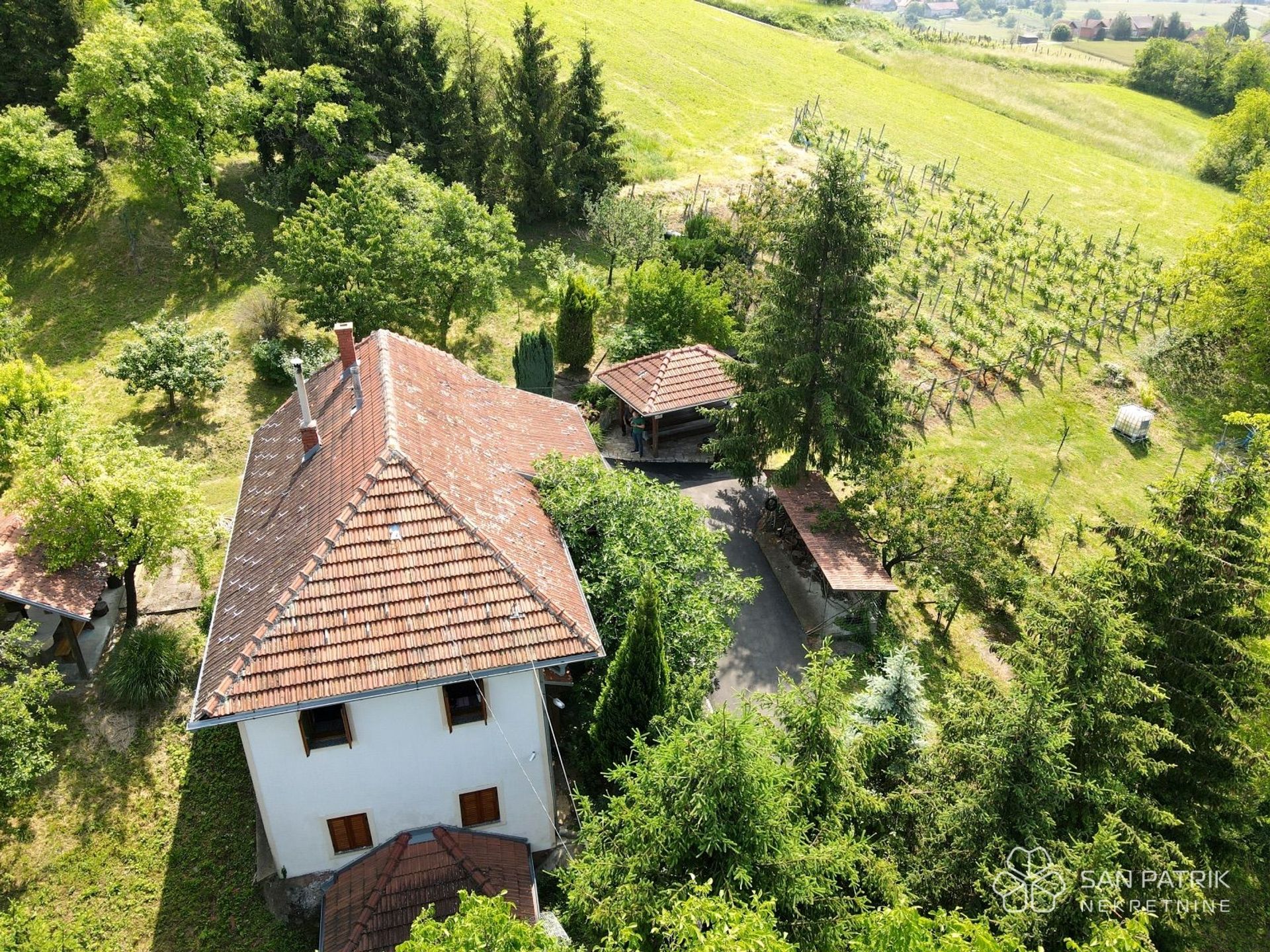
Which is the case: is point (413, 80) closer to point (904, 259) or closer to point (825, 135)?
point (904, 259)

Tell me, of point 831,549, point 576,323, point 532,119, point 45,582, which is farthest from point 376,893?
point 532,119

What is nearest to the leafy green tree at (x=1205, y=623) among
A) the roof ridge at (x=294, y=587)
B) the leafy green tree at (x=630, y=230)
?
the roof ridge at (x=294, y=587)

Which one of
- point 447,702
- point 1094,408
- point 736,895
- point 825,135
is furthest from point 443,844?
point 825,135

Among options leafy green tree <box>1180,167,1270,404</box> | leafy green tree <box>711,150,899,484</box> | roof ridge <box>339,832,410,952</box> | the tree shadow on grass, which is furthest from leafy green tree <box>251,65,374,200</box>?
leafy green tree <box>1180,167,1270,404</box>

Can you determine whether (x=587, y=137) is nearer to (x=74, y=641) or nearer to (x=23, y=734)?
(x=74, y=641)

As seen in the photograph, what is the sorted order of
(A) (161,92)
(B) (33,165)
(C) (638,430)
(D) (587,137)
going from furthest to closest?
1. (D) (587,137)
2. (A) (161,92)
3. (B) (33,165)
4. (C) (638,430)

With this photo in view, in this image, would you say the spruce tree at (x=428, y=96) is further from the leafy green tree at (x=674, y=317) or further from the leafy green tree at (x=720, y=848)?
the leafy green tree at (x=720, y=848)
